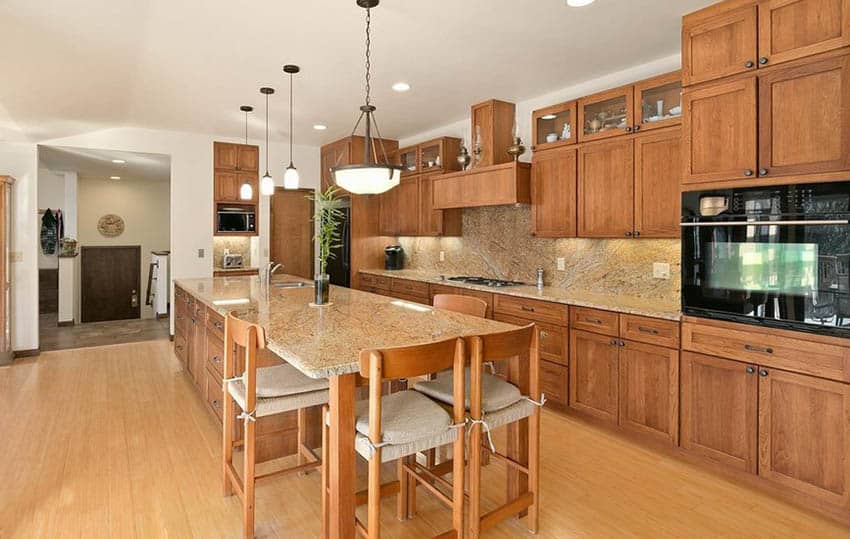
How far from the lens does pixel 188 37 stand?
3.09 meters

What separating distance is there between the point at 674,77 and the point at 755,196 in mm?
1054

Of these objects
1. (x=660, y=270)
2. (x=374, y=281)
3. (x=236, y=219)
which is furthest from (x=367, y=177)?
(x=236, y=219)

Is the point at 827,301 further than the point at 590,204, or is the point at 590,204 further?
the point at 590,204

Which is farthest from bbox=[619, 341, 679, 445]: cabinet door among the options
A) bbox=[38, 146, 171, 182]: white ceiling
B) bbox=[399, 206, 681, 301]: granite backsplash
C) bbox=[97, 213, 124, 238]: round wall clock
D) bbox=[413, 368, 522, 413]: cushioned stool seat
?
bbox=[97, 213, 124, 238]: round wall clock

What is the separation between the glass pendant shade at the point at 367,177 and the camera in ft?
8.87

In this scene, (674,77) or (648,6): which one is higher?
(648,6)

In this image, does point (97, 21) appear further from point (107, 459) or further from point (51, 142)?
point (51, 142)

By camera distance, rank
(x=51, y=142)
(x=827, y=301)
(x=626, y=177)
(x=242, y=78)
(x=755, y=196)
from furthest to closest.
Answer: (x=51, y=142)
(x=242, y=78)
(x=626, y=177)
(x=755, y=196)
(x=827, y=301)

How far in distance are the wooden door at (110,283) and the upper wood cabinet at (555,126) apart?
7.70m

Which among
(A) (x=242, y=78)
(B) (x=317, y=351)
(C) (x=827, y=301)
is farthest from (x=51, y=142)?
(C) (x=827, y=301)

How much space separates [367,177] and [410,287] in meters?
2.61

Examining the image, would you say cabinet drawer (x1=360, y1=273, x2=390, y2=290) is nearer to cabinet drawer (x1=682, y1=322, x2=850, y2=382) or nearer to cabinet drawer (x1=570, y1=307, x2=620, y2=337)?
cabinet drawer (x1=570, y1=307, x2=620, y2=337)

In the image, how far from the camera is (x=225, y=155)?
6207mm

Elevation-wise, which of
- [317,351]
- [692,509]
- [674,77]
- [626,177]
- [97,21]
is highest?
[97,21]
